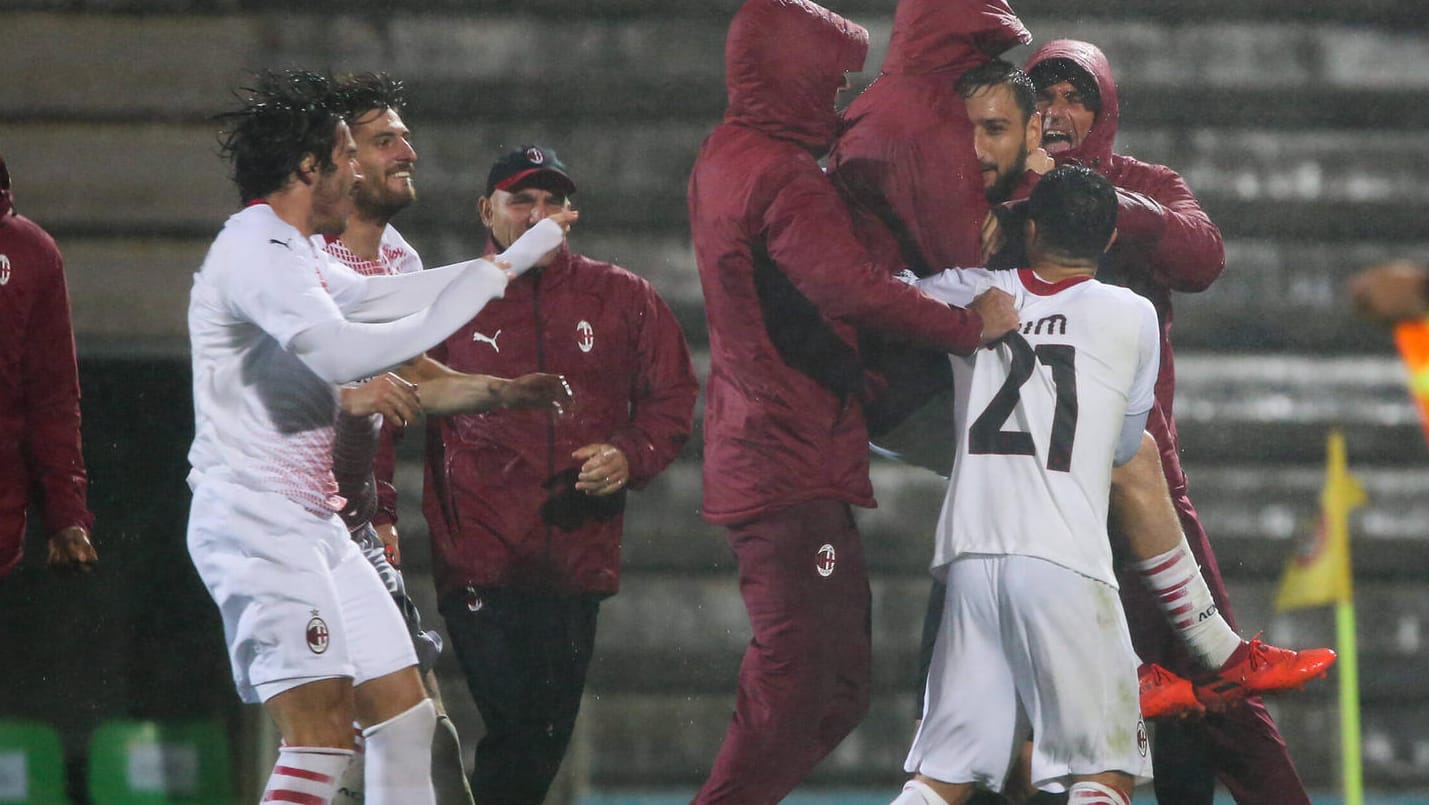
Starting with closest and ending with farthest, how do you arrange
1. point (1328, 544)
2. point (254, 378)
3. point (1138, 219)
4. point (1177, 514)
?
point (254, 378), point (1138, 219), point (1177, 514), point (1328, 544)

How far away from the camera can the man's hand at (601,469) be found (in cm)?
432

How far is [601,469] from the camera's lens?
4.33 m

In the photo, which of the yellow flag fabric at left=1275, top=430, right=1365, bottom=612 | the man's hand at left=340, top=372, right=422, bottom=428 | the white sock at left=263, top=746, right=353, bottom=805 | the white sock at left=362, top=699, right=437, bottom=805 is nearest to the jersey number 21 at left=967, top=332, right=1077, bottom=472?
the man's hand at left=340, top=372, right=422, bottom=428

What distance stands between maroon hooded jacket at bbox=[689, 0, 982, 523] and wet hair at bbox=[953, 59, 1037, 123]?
9.6 inches

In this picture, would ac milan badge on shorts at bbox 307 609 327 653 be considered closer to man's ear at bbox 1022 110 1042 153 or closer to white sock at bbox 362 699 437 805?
white sock at bbox 362 699 437 805

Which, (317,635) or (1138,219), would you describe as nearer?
(317,635)

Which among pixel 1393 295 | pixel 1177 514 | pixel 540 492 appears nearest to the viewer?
pixel 1393 295

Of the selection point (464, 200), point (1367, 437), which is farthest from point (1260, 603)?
point (464, 200)

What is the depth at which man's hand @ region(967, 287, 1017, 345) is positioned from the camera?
382 centimetres

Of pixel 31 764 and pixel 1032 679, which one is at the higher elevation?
pixel 1032 679

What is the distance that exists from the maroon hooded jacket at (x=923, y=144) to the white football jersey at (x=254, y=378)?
1.12 meters

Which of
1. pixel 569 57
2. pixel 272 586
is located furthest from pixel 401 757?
pixel 569 57

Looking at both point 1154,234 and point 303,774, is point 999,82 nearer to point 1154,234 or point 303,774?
point 1154,234

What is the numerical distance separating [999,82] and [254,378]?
1.66m
